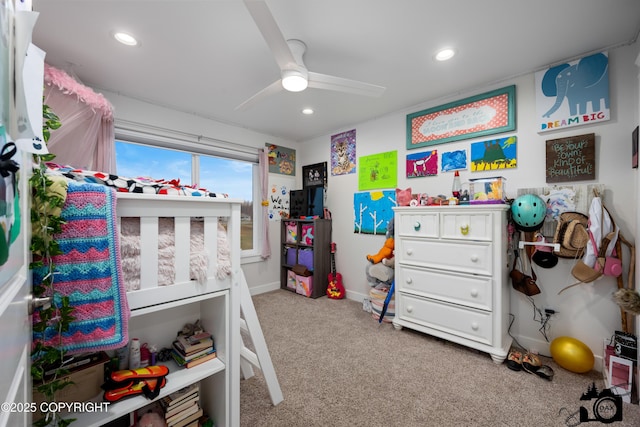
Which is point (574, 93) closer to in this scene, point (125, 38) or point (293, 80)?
point (293, 80)

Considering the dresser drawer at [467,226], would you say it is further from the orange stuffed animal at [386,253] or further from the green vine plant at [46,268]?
the green vine plant at [46,268]

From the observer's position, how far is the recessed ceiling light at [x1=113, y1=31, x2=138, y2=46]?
5.74 feet

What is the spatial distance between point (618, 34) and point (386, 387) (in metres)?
2.89

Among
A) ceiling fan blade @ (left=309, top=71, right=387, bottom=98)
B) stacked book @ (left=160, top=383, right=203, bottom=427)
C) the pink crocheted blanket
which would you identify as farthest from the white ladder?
ceiling fan blade @ (left=309, top=71, right=387, bottom=98)

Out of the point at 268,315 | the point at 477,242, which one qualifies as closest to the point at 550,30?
the point at 477,242

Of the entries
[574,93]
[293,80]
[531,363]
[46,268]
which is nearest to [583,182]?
[574,93]

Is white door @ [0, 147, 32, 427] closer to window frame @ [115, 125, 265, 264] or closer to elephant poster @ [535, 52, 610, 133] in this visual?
window frame @ [115, 125, 265, 264]

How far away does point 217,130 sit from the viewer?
10.9ft

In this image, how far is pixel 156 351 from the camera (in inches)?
50.5

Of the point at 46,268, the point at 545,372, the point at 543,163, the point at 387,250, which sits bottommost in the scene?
the point at 545,372

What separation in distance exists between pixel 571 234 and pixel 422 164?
1379mm

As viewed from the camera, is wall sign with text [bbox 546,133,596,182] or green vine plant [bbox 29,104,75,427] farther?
wall sign with text [bbox 546,133,596,182]

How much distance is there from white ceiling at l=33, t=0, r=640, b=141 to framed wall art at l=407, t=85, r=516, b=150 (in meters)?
0.13

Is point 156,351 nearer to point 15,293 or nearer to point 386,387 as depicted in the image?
point 15,293
